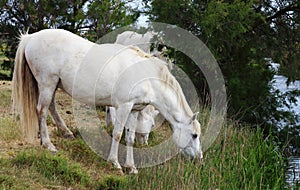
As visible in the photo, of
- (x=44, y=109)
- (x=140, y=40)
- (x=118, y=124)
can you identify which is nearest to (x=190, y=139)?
(x=118, y=124)

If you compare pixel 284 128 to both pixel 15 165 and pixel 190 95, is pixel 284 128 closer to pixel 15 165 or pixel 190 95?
pixel 190 95

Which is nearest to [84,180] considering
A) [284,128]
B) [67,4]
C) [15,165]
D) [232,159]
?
[15,165]

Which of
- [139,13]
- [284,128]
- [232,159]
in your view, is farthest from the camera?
[284,128]

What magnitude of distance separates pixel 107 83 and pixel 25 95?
108cm

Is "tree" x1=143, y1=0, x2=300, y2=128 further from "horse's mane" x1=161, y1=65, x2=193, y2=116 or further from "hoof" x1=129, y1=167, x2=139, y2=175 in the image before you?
"hoof" x1=129, y1=167, x2=139, y2=175

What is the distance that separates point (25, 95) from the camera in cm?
539

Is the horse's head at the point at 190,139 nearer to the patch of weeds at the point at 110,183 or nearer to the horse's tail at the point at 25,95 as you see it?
the patch of weeds at the point at 110,183

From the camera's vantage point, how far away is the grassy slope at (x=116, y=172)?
13.4ft

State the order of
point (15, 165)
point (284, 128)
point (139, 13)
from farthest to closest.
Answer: point (284, 128) < point (139, 13) < point (15, 165)

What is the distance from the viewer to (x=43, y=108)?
5293 millimetres

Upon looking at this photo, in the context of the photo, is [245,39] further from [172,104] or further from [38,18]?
[38,18]

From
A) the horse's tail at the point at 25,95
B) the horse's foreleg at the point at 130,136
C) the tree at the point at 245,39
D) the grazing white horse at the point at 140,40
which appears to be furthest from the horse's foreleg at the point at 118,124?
the grazing white horse at the point at 140,40

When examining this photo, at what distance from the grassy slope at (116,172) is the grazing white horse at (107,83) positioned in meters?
0.30

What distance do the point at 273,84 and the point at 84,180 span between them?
5.59 metres
